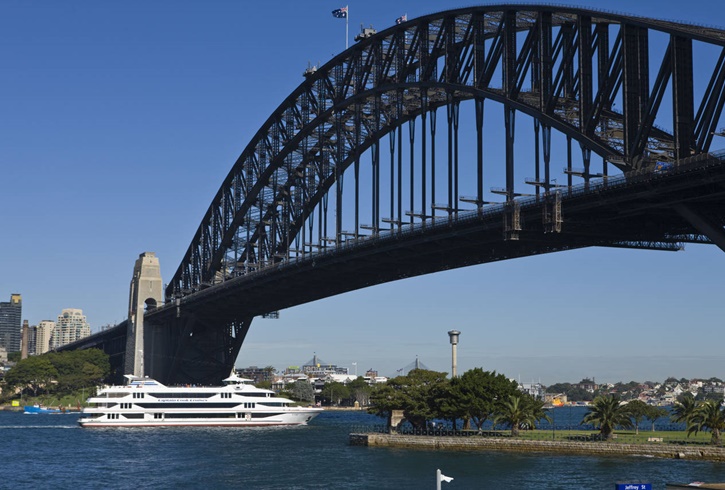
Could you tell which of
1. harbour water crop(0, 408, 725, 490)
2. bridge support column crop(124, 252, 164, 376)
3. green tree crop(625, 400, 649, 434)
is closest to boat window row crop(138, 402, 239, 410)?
harbour water crop(0, 408, 725, 490)

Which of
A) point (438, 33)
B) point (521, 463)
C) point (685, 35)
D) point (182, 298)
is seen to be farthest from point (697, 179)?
point (182, 298)

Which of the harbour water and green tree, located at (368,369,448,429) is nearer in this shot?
the harbour water

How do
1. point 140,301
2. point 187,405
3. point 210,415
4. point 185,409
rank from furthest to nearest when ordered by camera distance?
point 140,301 < point 210,415 < point 187,405 < point 185,409

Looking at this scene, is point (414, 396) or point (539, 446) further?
point (414, 396)

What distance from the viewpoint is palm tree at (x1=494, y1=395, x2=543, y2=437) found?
10119 cm

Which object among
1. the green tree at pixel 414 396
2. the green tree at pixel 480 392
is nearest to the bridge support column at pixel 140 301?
the green tree at pixel 414 396

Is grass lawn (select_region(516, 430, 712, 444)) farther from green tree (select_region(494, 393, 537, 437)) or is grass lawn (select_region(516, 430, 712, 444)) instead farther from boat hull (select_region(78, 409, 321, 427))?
boat hull (select_region(78, 409, 321, 427))

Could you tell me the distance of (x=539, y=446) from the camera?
93.9 m

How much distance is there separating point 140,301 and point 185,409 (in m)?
48.7

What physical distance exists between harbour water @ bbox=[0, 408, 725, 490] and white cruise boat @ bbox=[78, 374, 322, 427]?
1939 cm

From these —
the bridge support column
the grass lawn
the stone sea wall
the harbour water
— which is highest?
the bridge support column

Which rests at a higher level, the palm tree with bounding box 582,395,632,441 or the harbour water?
the palm tree with bounding box 582,395,632,441

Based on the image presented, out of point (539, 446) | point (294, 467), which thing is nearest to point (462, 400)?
point (539, 446)

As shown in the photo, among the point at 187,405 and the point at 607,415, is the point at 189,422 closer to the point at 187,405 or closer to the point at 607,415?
the point at 187,405
